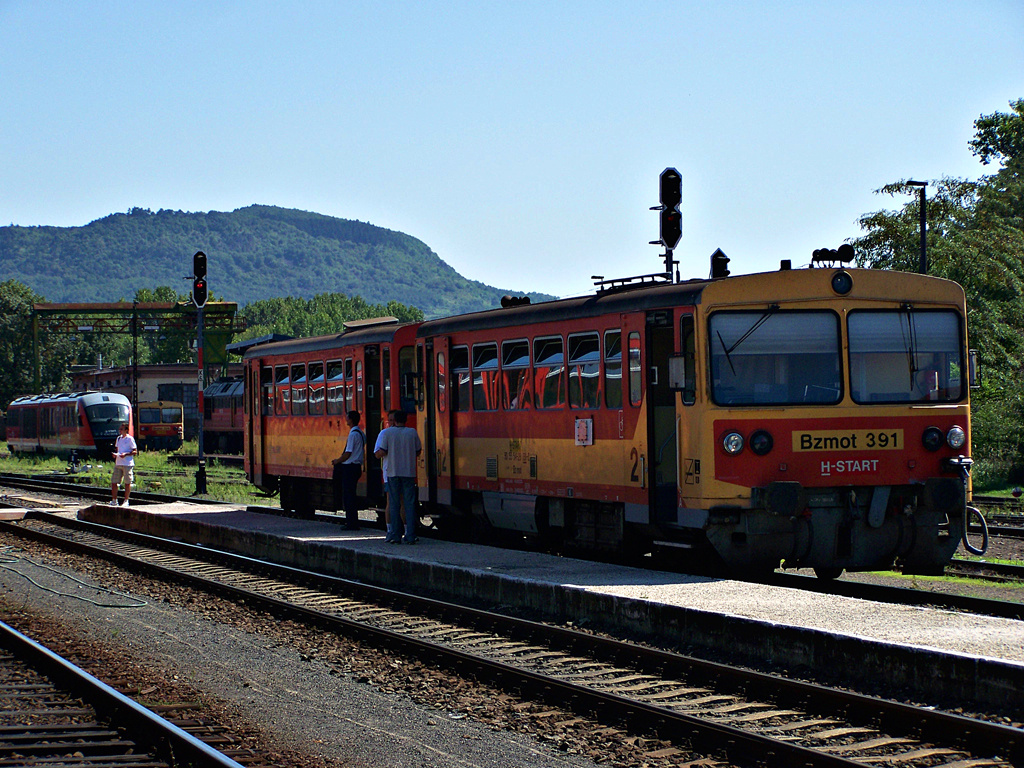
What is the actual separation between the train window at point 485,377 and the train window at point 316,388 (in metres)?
5.37

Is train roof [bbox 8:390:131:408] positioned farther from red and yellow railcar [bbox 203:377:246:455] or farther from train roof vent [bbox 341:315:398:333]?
train roof vent [bbox 341:315:398:333]

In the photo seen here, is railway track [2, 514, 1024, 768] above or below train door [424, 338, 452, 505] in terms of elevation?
below

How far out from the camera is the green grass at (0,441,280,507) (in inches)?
1250

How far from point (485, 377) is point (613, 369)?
3108mm

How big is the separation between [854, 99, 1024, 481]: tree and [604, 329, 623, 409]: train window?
65.1 feet

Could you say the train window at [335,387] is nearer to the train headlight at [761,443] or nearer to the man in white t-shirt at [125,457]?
the man in white t-shirt at [125,457]

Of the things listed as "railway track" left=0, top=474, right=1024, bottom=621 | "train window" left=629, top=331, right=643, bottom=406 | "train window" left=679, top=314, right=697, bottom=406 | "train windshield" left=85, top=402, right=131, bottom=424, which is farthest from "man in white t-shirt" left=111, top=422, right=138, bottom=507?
"train windshield" left=85, top=402, right=131, bottom=424

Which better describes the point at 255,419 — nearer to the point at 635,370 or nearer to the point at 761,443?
the point at 635,370

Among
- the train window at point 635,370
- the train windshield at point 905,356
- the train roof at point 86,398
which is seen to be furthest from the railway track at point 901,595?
the train roof at point 86,398

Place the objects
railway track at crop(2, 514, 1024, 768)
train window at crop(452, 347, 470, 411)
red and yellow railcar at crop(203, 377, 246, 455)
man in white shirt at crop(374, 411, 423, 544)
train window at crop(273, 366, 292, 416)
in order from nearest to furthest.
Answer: railway track at crop(2, 514, 1024, 768)
man in white shirt at crop(374, 411, 423, 544)
train window at crop(452, 347, 470, 411)
train window at crop(273, 366, 292, 416)
red and yellow railcar at crop(203, 377, 246, 455)

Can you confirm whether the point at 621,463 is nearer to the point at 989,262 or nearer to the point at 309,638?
the point at 309,638

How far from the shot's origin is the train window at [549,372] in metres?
14.9

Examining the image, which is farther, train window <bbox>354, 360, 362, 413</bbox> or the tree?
the tree

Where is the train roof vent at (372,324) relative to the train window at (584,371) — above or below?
above
